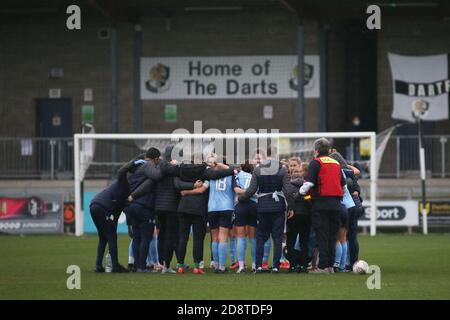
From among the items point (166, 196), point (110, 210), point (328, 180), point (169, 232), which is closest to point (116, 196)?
point (110, 210)

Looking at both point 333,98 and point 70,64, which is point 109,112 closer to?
point 70,64

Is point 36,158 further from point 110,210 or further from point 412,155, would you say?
point 110,210

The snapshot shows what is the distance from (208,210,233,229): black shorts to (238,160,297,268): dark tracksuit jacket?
0.41m

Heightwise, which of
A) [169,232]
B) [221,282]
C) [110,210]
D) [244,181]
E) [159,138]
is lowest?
[221,282]

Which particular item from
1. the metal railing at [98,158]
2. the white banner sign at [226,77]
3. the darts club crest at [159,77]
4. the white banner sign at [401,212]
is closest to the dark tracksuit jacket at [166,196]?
the white banner sign at [401,212]

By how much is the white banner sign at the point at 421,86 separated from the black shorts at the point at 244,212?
1786 cm

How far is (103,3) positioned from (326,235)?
18.7 m

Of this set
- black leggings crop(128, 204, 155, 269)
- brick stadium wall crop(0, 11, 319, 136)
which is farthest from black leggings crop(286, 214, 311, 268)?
brick stadium wall crop(0, 11, 319, 136)

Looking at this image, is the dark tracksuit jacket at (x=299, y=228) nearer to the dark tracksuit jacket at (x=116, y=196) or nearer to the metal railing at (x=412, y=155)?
the dark tracksuit jacket at (x=116, y=196)

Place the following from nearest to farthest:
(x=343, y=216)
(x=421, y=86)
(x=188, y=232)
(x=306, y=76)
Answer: (x=343, y=216), (x=188, y=232), (x=421, y=86), (x=306, y=76)

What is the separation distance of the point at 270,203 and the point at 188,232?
144 centimetres

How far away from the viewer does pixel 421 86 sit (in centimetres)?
3734

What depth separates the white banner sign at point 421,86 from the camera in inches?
1469

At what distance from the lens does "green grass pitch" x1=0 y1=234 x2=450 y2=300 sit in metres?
15.8
